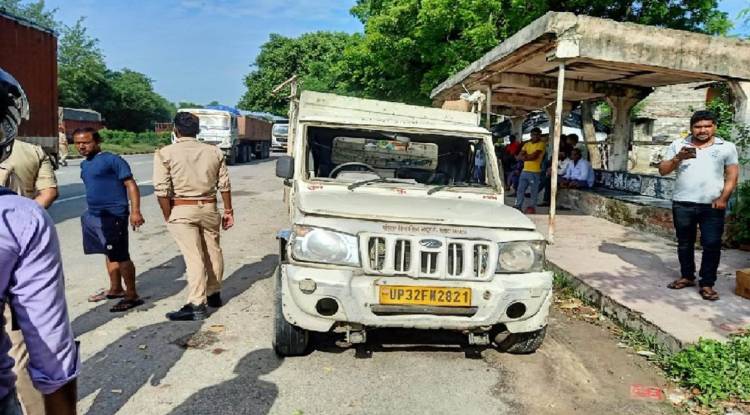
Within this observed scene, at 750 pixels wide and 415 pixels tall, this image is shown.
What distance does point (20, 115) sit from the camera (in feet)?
4.90

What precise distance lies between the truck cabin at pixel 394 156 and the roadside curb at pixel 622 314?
1.67 meters

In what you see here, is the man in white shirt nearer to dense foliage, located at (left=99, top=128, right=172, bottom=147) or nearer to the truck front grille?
the truck front grille

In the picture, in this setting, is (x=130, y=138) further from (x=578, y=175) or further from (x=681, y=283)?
(x=681, y=283)

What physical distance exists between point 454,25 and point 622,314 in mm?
15081

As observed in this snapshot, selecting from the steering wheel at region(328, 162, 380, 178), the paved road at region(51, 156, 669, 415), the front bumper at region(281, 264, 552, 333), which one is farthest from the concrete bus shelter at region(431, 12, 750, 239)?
the front bumper at region(281, 264, 552, 333)

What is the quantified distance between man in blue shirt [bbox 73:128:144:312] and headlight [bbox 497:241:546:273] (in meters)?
3.03

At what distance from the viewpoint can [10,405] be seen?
1.45 metres

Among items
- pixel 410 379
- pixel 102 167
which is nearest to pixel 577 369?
pixel 410 379

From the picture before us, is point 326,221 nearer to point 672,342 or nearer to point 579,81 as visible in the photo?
point 672,342

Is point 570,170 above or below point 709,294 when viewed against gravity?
above

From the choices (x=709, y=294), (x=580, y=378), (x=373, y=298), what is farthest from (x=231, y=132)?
(x=580, y=378)

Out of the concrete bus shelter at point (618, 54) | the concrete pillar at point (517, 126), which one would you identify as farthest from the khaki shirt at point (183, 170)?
the concrete pillar at point (517, 126)

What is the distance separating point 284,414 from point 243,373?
66 centimetres

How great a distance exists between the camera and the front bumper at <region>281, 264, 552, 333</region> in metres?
3.65
